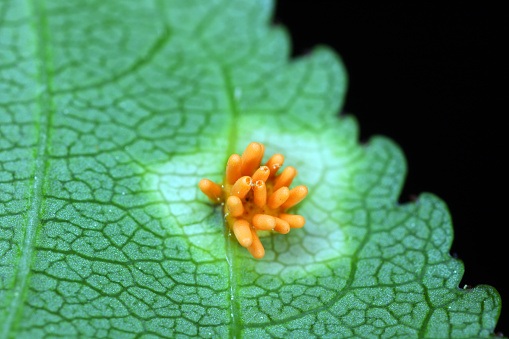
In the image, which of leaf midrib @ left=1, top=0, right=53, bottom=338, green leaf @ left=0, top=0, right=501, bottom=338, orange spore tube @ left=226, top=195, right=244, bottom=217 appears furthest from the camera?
orange spore tube @ left=226, top=195, right=244, bottom=217

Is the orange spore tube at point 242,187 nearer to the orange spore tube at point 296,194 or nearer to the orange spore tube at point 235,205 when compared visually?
the orange spore tube at point 235,205

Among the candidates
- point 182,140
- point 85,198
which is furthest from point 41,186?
point 182,140

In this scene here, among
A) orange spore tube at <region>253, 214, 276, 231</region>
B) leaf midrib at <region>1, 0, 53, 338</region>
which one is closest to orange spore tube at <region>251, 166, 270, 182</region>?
orange spore tube at <region>253, 214, 276, 231</region>

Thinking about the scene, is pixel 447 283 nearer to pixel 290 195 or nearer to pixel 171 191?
pixel 290 195

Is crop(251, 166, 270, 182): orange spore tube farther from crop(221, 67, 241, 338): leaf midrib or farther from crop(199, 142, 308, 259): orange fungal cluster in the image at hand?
crop(221, 67, 241, 338): leaf midrib

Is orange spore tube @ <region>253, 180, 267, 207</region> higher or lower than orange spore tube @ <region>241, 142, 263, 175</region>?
lower

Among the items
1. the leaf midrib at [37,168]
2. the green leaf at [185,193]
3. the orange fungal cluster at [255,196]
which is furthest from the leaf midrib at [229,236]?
the leaf midrib at [37,168]

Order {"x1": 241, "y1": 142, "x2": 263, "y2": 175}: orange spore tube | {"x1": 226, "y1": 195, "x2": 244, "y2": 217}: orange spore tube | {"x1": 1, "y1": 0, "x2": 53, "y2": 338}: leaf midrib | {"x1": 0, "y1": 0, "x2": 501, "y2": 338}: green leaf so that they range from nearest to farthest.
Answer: {"x1": 1, "y1": 0, "x2": 53, "y2": 338}: leaf midrib, {"x1": 0, "y1": 0, "x2": 501, "y2": 338}: green leaf, {"x1": 226, "y1": 195, "x2": 244, "y2": 217}: orange spore tube, {"x1": 241, "y1": 142, "x2": 263, "y2": 175}: orange spore tube
